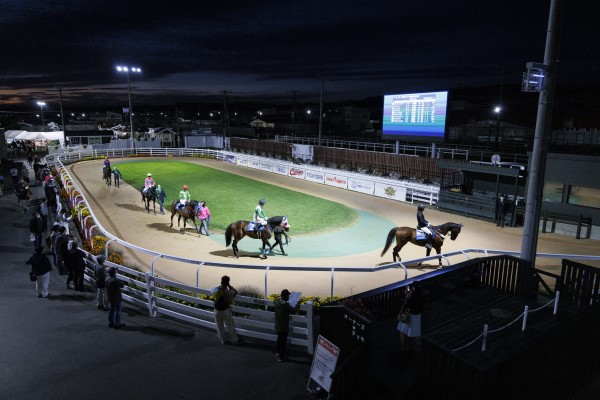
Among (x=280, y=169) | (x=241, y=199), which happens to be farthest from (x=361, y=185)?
(x=280, y=169)

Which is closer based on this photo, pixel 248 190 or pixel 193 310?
pixel 193 310

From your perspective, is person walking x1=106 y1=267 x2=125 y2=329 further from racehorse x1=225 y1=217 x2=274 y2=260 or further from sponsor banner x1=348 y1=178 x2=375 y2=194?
sponsor banner x1=348 y1=178 x2=375 y2=194

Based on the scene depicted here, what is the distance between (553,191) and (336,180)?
15.9 meters

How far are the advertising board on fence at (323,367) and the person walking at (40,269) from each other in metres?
8.34

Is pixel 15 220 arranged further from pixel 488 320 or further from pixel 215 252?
pixel 488 320

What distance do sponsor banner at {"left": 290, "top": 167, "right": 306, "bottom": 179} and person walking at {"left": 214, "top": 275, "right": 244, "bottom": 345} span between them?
2842 cm

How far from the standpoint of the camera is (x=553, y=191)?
20.7 metres

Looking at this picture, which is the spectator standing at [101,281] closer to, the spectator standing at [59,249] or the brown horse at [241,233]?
the spectator standing at [59,249]

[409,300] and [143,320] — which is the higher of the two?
[409,300]

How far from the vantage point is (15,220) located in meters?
20.2

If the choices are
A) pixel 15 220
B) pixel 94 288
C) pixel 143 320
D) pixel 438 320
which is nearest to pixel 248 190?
pixel 15 220

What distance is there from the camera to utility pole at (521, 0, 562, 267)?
8.41 metres

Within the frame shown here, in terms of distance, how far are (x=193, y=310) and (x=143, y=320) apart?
4.62 feet

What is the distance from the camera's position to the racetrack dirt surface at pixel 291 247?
1278 cm
